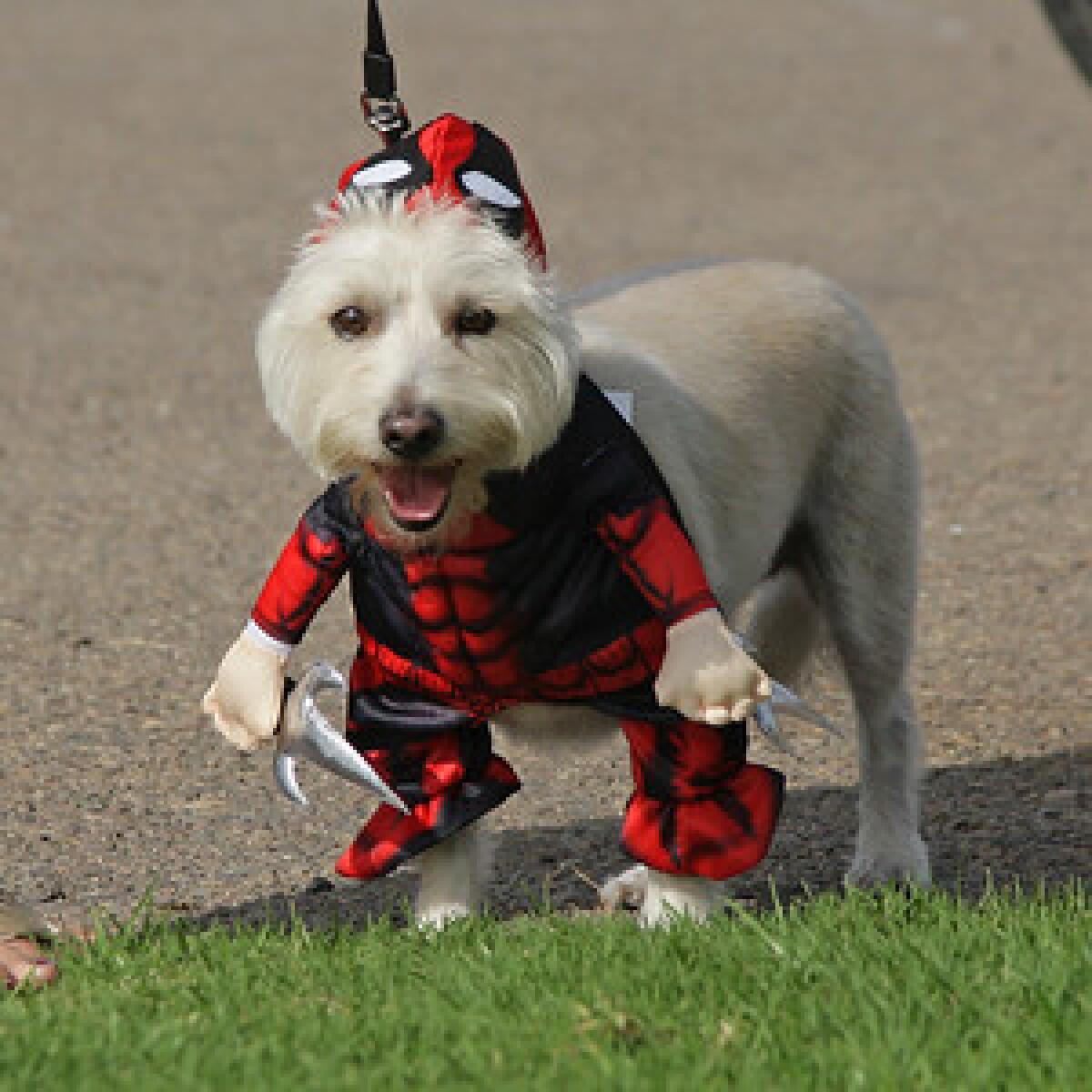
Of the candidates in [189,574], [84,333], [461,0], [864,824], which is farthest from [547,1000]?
[461,0]

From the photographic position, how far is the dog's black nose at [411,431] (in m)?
3.74

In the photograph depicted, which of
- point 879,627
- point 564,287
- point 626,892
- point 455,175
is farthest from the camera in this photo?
point 879,627

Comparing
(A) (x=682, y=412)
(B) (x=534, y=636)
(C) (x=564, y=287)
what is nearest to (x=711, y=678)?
(B) (x=534, y=636)

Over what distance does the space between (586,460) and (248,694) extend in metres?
0.69

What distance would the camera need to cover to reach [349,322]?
3.88 meters

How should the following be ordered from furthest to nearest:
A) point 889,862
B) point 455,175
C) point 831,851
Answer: point 831,851 < point 889,862 < point 455,175

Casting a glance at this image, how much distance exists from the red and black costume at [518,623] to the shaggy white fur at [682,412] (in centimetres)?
11

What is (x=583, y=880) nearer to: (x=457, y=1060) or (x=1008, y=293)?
(x=457, y=1060)

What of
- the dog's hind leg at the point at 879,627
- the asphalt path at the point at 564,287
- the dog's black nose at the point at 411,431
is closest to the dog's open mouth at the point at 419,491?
the dog's black nose at the point at 411,431

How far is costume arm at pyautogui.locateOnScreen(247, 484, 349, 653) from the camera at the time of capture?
4266 millimetres

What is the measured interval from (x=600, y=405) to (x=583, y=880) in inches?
59.0

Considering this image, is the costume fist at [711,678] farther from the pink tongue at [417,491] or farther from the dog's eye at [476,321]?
the dog's eye at [476,321]

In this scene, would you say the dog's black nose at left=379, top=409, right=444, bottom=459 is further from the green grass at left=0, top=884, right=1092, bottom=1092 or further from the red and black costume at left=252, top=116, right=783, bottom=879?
the green grass at left=0, top=884, right=1092, bottom=1092

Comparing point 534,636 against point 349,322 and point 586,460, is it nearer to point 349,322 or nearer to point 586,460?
point 586,460
